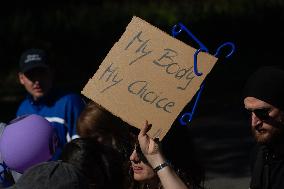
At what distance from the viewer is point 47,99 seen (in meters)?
5.36

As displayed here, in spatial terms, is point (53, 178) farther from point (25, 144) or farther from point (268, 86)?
point (268, 86)

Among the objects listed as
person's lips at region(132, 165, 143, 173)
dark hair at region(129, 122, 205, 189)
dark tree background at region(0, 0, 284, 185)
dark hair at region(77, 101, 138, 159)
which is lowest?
person's lips at region(132, 165, 143, 173)

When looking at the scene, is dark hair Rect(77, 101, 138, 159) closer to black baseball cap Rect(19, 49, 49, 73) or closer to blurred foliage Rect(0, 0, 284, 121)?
black baseball cap Rect(19, 49, 49, 73)

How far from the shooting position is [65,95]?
5.33m

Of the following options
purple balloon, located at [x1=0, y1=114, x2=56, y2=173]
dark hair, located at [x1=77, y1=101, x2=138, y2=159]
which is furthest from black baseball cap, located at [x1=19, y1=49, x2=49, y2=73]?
purple balloon, located at [x1=0, y1=114, x2=56, y2=173]

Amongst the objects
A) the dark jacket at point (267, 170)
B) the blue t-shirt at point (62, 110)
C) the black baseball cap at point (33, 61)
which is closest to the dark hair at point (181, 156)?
the dark jacket at point (267, 170)

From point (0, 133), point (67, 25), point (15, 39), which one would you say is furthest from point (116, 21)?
point (0, 133)

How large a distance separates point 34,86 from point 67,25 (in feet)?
42.0

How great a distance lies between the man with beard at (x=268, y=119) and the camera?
3.64 m

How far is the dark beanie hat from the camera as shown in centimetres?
367

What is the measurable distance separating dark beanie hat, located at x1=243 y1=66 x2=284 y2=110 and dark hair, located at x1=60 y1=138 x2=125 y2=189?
29.5 inches

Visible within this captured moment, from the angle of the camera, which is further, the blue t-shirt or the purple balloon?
the blue t-shirt

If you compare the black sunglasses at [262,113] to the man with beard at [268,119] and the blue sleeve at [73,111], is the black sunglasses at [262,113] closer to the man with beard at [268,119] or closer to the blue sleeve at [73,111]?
the man with beard at [268,119]

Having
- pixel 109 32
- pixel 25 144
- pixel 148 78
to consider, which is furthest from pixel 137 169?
pixel 109 32
